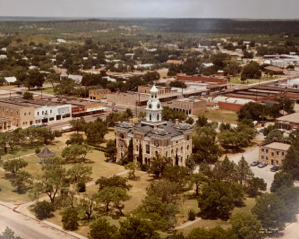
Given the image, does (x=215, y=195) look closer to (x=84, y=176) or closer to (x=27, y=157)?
(x=84, y=176)

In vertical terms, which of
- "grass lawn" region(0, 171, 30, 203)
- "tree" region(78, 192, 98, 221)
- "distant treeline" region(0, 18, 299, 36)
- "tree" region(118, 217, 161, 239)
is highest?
"distant treeline" region(0, 18, 299, 36)

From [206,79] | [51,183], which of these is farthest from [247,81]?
[51,183]

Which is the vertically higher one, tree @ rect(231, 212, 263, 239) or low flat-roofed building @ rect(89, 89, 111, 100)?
tree @ rect(231, 212, 263, 239)

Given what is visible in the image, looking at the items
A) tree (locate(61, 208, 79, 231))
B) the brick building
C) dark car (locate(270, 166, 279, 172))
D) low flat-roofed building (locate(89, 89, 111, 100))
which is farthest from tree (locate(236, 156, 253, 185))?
the brick building

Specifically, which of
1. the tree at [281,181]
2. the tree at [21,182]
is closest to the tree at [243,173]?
the tree at [281,181]

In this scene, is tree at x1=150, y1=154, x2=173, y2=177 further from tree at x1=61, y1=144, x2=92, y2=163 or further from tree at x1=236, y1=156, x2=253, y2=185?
tree at x1=61, y1=144, x2=92, y2=163

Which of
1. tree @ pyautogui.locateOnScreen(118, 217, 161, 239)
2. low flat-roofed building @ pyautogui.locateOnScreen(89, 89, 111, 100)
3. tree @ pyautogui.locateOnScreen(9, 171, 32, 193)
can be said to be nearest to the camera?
tree @ pyautogui.locateOnScreen(118, 217, 161, 239)

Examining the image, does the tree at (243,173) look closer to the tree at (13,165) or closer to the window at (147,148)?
the window at (147,148)
